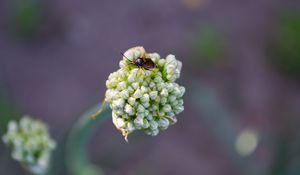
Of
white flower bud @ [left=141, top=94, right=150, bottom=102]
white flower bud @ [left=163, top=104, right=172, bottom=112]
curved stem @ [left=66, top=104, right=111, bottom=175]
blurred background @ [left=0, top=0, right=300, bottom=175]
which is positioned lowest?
white flower bud @ [left=163, top=104, right=172, bottom=112]

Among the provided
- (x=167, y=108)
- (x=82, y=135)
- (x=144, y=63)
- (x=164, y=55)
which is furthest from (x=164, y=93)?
(x=164, y=55)

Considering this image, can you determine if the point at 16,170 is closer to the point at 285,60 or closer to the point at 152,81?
the point at 152,81

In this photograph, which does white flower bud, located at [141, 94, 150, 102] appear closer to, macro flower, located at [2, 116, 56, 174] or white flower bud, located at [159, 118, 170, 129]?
white flower bud, located at [159, 118, 170, 129]

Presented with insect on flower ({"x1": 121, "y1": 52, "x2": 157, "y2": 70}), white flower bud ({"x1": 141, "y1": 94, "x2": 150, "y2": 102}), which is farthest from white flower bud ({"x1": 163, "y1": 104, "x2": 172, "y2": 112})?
insect on flower ({"x1": 121, "y1": 52, "x2": 157, "y2": 70})

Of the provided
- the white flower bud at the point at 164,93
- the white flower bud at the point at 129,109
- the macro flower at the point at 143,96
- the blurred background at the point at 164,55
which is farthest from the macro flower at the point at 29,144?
the blurred background at the point at 164,55

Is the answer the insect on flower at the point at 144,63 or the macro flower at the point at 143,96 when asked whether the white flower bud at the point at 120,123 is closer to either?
the macro flower at the point at 143,96

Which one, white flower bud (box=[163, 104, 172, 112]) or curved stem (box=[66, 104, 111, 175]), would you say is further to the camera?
curved stem (box=[66, 104, 111, 175])
